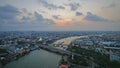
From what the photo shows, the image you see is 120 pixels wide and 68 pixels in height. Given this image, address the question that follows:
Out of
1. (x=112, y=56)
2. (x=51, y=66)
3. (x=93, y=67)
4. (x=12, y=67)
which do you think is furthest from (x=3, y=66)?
(x=112, y=56)

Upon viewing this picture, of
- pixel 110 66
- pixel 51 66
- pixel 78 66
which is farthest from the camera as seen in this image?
pixel 51 66

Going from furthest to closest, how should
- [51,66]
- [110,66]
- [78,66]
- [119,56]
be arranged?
1. [119,56]
2. [51,66]
3. [78,66]
4. [110,66]

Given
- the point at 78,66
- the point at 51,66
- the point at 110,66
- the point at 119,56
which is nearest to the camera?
the point at 110,66

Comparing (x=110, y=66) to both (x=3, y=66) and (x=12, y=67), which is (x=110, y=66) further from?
(x=3, y=66)

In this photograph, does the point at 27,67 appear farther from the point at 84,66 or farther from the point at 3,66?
the point at 84,66

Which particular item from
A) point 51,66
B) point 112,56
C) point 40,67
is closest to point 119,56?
point 112,56

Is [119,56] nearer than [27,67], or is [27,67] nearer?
[27,67]

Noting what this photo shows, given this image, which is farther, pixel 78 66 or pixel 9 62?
pixel 9 62

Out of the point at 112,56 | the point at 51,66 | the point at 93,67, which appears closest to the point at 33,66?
the point at 51,66
